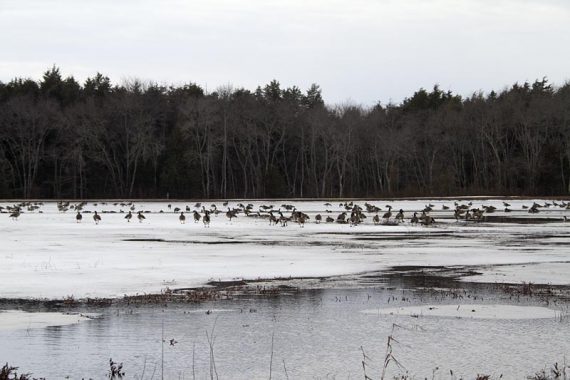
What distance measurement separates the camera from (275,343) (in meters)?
11.9

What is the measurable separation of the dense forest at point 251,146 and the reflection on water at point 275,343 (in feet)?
223

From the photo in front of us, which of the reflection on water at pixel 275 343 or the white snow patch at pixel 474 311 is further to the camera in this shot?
the white snow patch at pixel 474 311

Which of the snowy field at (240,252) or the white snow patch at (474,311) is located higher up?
the snowy field at (240,252)

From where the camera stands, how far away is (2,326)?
12.9 meters

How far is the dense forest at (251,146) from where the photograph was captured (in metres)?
83.2

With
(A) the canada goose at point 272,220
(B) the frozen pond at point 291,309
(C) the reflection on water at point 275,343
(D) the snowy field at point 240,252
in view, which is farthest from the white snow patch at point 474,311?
(A) the canada goose at point 272,220

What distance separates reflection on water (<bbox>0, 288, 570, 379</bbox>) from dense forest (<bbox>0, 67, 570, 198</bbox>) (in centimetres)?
6801

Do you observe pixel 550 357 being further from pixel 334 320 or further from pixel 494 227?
pixel 494 227

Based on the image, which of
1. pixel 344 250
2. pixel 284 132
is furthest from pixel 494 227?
pixel 284 132

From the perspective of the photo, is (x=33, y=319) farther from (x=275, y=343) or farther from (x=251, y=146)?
(x=251, y=146)

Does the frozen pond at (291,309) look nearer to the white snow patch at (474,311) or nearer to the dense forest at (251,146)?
the white snow patch at (474,311)

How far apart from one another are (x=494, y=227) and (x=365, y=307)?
26.5 m

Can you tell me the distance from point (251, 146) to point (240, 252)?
6854cm

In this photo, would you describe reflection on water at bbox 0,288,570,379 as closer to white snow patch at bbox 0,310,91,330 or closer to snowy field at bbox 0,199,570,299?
white snow patch at bbox 0,310,91,330
